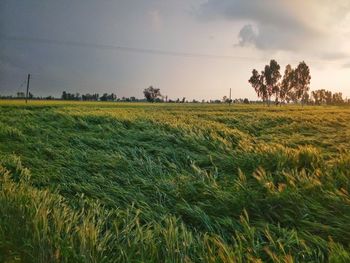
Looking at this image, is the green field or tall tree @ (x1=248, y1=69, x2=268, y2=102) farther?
tall tree @ (x1=248, y1=69, x2=268, y2=102)

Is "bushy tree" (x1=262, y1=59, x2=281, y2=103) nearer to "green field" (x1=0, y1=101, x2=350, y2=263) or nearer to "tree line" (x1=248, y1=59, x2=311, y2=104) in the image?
"tree line" (x1=248, y1=59, x2=311, y2=104)

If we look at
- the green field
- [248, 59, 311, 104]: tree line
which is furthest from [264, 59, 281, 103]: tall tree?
the green field

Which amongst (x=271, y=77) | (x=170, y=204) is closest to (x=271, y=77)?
(x=271, y=77)

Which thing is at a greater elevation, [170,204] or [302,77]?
[302,77]

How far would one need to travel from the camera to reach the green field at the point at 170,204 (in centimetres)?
302

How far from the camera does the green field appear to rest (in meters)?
3.02

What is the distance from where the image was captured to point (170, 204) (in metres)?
4.86

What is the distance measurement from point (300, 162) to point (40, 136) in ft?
25.5

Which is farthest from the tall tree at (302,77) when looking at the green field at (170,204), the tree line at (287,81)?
the green field at (170,204)

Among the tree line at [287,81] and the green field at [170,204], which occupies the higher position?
the tree line at [287,81]

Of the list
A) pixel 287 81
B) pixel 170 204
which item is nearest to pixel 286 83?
pixel 287 81

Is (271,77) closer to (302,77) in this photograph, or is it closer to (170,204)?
(302,77)

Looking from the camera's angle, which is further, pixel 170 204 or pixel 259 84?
pixel 259 84

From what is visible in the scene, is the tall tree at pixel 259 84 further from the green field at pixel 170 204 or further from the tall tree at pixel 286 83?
the green field at pixel 170 204
